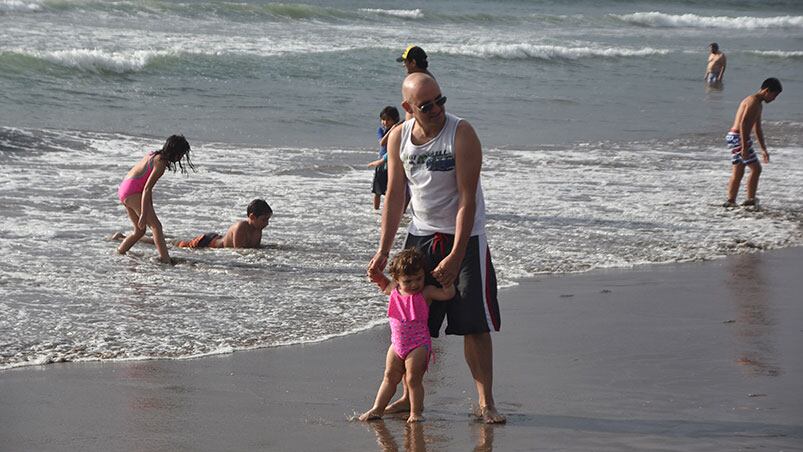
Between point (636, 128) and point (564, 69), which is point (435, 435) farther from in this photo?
point (564, 69)

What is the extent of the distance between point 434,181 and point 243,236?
520 cm

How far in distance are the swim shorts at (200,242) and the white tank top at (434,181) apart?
5149 millimetres

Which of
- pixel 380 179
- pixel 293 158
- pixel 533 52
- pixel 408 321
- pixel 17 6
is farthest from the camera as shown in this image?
pixel 533 52

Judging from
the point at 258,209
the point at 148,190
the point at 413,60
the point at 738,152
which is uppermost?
the point at 413,60

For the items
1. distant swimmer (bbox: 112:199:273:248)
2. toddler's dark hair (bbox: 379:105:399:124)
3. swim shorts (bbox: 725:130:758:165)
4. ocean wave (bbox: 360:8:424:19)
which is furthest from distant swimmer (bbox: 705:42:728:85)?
distant swimmer (bbox: 112:199:273:248)

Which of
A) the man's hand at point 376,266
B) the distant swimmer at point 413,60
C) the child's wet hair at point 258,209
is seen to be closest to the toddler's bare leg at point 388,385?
the man's hand at point 376,266

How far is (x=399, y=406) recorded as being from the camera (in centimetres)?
541

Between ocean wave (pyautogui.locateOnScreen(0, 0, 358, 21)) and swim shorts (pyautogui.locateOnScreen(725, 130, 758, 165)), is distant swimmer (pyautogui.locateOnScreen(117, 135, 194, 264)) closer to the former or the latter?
swim shorts (pyautogui.locateOnScreen(725, 130, 758, 165))

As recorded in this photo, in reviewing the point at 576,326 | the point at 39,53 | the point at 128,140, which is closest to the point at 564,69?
the point at 39,53

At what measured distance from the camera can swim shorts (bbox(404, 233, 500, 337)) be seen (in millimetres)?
5113

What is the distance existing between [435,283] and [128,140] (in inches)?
483

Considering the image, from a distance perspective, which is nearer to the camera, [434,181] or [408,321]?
[434,181]

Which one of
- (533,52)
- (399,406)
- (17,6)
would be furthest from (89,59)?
(399,406)

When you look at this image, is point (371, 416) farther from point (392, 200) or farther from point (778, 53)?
point (778, 53)
